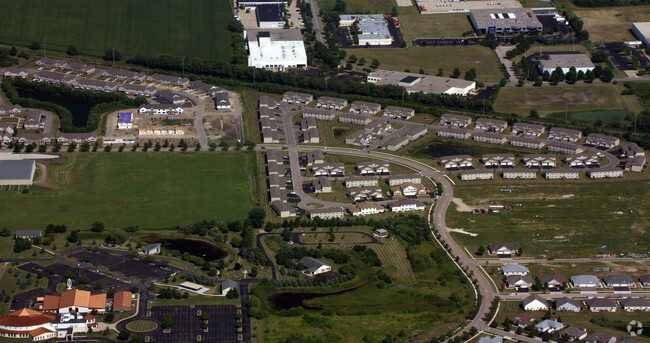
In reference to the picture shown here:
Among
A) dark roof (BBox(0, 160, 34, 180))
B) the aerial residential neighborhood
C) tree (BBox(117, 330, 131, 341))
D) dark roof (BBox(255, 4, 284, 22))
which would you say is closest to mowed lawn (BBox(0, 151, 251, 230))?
the aerial residential neighborhood

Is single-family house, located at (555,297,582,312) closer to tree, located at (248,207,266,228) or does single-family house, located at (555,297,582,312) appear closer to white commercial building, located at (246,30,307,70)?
tree, located at (248,207,266,228)

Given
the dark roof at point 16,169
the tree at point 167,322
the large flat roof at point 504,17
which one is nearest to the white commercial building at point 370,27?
the large flat roof at point 504,17

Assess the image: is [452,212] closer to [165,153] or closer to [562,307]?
[562,307]

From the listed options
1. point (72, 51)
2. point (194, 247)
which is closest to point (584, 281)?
point (194, 247)

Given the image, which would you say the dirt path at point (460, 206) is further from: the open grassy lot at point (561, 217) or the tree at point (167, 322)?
the tree at point (167, 322)

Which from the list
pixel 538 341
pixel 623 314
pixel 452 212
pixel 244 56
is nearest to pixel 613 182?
pixel 452 212

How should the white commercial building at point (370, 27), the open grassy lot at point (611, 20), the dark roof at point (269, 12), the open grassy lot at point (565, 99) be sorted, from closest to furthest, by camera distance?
the open grassy lot at point (565, 99)
the white commercial building at point (370, 27)
the open grassy lot at point (611, 20)
the dark roof at point (269, 12)

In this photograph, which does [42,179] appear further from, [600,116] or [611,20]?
[611,20]
